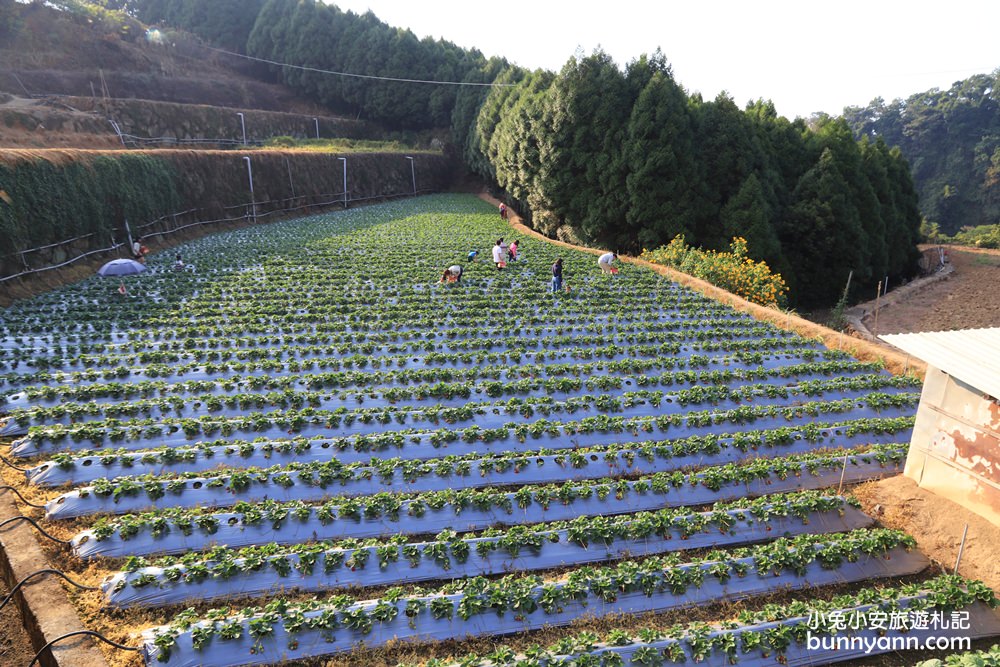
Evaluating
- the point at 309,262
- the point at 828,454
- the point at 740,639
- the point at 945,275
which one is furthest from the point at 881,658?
the point at 945,275

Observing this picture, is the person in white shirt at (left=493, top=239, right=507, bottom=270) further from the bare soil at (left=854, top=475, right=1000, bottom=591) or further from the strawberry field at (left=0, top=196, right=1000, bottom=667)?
the bare soil at (left=854, top=475, right=1000, bottom=591)

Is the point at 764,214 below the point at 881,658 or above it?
above

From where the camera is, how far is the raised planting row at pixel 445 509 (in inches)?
258

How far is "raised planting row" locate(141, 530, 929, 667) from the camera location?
5.24 meters

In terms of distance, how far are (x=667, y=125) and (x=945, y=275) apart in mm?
22368

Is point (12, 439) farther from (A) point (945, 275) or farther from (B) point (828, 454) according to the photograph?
(A) point (945, 275)

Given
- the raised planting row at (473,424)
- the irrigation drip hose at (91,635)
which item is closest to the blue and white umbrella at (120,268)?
the raised planting row at (473,424)

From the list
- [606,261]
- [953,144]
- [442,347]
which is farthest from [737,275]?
[953,144]

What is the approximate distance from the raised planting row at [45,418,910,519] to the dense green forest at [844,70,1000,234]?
204 feet

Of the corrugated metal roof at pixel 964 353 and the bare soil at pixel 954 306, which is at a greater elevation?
the corrugated metal roof at pixel 964 353

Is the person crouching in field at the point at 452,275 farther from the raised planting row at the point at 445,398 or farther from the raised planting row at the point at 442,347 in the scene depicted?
the raised planting row at the point at 445,398

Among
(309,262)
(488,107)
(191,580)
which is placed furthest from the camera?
(488,107)

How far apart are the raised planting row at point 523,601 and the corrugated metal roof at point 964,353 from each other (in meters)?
2.07

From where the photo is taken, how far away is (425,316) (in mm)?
14828
